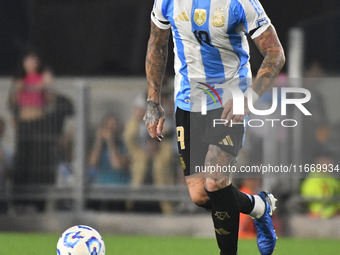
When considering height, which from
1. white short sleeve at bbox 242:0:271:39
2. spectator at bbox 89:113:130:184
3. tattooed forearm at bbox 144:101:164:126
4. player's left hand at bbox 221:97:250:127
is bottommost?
spectator at bbox 89:113:130:184

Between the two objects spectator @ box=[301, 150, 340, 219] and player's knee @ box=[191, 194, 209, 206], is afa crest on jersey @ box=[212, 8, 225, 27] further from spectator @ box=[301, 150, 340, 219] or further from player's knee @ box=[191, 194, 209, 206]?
spectator @ box=[301, 150, 340, 219]

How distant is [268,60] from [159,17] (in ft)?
3.02

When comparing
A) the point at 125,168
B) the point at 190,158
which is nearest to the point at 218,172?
the point at 190,158

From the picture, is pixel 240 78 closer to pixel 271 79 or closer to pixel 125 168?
pixel 271 79

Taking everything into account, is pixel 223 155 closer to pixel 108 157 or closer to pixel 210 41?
pixel 210 41

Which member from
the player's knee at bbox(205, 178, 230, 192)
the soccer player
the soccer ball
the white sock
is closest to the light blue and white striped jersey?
the soccer player

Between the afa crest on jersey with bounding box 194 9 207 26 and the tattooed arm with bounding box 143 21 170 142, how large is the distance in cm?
43

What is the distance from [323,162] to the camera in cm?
764

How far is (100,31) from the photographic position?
37.3 ft

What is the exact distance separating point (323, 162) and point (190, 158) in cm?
378

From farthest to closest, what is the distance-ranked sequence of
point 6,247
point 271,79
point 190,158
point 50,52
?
point 50,52
point 6,247
point 190,158
point 271,79

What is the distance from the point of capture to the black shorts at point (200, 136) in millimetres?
4117

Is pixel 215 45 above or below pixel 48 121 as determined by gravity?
above

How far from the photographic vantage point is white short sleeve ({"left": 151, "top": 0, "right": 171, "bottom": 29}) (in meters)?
4.44
